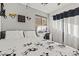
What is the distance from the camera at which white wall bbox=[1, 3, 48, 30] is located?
10.2ft

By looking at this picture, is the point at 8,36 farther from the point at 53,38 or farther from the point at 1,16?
the point at 53,38

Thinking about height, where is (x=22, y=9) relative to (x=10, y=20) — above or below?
above

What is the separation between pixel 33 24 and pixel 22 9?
3.27 feet

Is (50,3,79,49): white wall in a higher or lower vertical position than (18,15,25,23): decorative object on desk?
lower

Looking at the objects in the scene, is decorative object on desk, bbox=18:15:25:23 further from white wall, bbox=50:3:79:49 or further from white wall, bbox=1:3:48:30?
white wall, bbox=50:3:79:49

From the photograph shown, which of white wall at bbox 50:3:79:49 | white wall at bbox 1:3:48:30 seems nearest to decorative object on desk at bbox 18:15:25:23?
white wall at bbox 1:3:48:30

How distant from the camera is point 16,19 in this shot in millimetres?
3490

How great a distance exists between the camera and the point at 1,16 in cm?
297

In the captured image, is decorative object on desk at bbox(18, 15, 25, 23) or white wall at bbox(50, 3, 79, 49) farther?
decorative object on desk at bbox(18, 15, 25, 23)

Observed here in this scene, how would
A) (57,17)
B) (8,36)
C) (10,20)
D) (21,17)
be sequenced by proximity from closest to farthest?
(8,36)
(10,20)
(21,17)
(57,17)

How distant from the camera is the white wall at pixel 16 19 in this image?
3.12 meters

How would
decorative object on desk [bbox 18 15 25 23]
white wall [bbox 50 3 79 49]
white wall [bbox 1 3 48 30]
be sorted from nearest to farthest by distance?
white wall [bbox 1 3 48 30] → white wall [bbox 50 3 79 49] → decorative object on desk [bbox 18 15 25 23]

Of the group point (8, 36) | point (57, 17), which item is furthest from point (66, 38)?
point (8, 36)

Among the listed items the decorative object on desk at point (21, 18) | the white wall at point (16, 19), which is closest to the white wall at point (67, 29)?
the white wall at point (16, 19)
